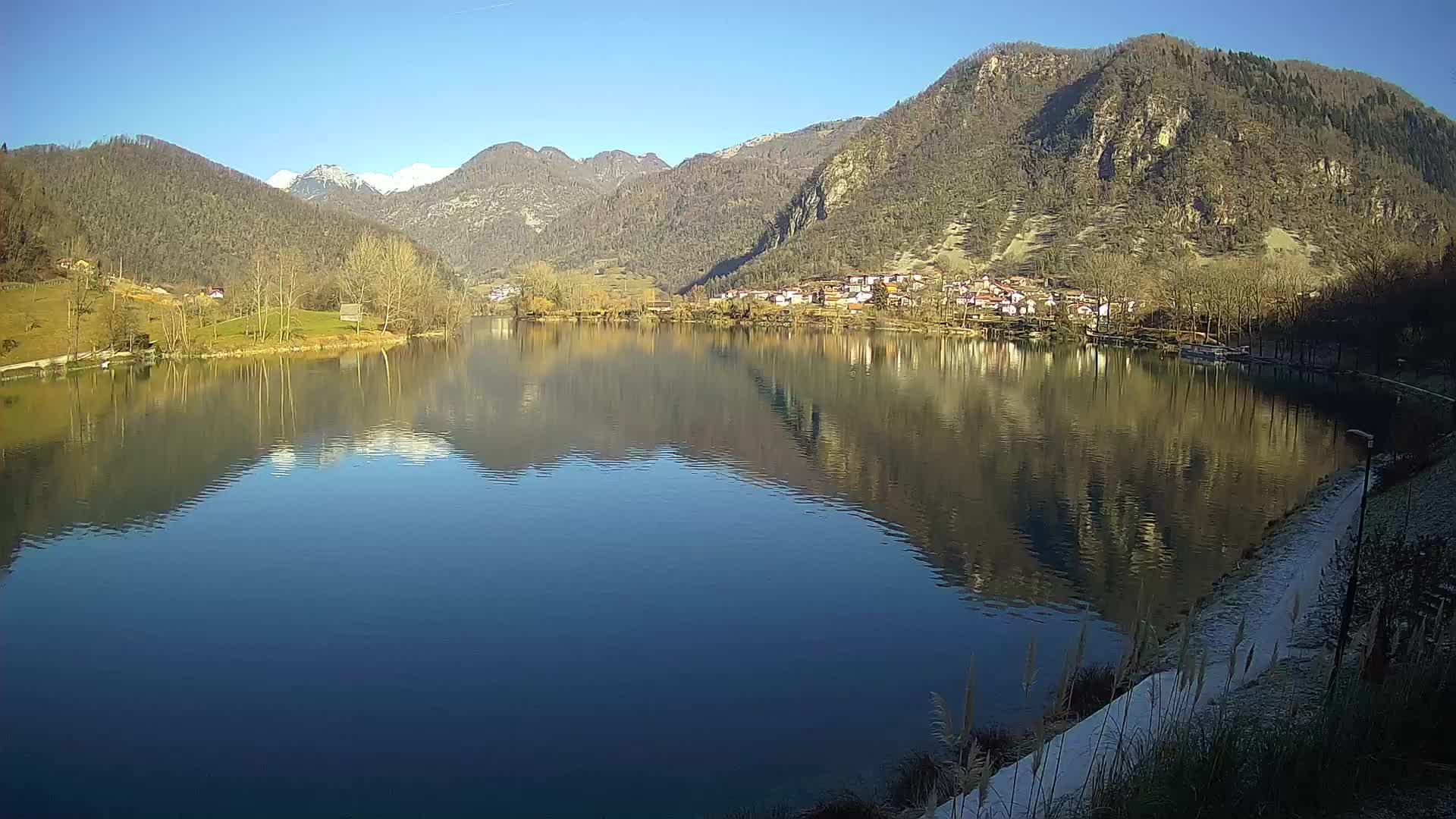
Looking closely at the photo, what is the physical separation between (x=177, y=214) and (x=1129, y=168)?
450 feet

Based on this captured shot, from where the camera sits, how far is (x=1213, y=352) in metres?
65.4

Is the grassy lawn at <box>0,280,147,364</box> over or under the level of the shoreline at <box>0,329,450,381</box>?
over

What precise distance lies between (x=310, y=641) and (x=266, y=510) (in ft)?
29.9

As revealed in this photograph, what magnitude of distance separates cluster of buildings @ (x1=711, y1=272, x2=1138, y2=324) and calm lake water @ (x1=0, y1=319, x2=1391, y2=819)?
71.1 metres

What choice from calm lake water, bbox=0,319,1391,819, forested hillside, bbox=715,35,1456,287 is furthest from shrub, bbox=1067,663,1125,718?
forested hillside, bbox=715,35,1456,287

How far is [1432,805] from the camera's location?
5.46 metres

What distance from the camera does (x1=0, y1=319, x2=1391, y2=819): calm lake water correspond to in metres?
9.77

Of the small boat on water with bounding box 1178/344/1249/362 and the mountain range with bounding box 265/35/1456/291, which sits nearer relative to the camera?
the small boat on water with bounding box 1178/344/1249/362

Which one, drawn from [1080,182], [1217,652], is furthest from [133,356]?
[1080,182]

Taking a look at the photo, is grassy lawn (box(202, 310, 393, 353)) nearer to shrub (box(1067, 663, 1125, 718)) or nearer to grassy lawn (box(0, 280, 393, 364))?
grassy lawn (box(0, 280, 393, 364))

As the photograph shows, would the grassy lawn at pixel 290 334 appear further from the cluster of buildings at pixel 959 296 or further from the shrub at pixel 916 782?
the cluster of buildings at pixel 959 296

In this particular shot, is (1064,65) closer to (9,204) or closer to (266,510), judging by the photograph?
(9,204)

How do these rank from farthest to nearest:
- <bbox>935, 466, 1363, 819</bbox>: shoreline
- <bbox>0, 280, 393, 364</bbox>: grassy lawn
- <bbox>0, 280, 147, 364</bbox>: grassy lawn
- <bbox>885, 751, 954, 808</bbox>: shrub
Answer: <bbox>0, 280, 393, 364</bbox>: grassy lawn
<bbox>0, 280, 147, 364</bbox>: grassy lawn
<bbox>885, 751, 954, 808</bbox>: shrub
<bbox>935, 466, 1363, 819</bbox>: shoreline

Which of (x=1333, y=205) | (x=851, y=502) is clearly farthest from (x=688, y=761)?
(x=1333, y=205)
